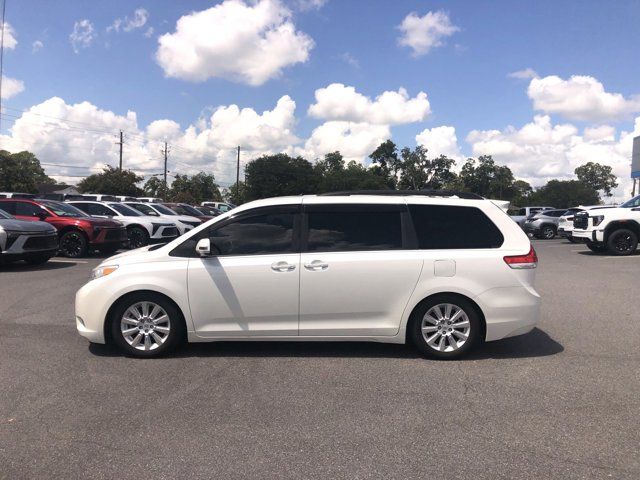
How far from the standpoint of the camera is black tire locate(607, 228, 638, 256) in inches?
611

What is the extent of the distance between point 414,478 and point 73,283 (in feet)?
29.0

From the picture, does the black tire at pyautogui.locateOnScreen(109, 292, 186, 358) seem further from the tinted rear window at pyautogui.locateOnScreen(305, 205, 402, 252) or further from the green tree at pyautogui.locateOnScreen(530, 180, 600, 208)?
the green tree at pyautogui.locateOnScreen(530, 180, 600, 208)

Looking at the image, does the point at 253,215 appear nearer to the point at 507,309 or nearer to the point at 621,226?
the point at 507,309

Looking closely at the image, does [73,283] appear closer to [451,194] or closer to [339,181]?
[451,194]

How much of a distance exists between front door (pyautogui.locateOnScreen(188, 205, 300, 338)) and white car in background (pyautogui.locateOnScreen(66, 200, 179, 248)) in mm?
12525

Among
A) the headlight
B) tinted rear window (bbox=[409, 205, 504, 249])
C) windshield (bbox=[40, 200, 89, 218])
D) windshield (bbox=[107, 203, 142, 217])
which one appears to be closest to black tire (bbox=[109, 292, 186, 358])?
the headlight

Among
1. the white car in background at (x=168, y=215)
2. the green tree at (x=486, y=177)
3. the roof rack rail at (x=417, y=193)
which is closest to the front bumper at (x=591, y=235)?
the roof rack rail at (x=417, y=193)

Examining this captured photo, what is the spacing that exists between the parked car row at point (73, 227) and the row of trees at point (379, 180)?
4966 cm

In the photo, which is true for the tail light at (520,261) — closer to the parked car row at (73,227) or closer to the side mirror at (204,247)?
the side mirror at (204,247)

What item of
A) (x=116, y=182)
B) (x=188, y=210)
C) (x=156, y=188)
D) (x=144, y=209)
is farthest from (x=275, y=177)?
(x=144, y=209)

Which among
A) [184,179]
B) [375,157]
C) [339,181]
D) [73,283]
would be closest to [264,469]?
[73,283]

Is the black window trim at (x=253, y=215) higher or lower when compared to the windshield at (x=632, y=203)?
lower

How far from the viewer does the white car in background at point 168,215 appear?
62.5ft

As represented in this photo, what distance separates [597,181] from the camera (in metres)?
127
